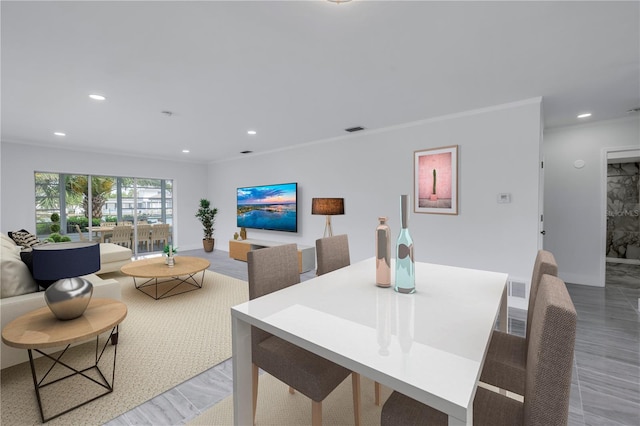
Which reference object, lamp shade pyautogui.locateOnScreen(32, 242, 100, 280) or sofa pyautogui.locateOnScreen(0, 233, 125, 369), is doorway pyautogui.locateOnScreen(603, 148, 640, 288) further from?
sofa pyautogui.locateOnScreen(0, 233, 125, 369)

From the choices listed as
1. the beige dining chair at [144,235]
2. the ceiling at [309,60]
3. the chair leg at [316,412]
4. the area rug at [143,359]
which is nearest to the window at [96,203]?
the beige dining chair at [144,235]

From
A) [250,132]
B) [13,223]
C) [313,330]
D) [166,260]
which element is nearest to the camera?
[313,330]

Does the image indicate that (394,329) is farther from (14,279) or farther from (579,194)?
(579,194)

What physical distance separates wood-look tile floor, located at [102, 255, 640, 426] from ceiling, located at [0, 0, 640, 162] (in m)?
2.35

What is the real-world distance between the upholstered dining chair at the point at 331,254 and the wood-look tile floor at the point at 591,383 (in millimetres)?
1034

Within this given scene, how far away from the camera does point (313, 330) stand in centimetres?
100

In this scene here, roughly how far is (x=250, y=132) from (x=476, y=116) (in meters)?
3.19

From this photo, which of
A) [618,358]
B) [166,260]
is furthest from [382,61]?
[166,260]

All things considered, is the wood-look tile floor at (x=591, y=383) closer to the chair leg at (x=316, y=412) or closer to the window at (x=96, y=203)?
the chair leg at (x=316, y=412)

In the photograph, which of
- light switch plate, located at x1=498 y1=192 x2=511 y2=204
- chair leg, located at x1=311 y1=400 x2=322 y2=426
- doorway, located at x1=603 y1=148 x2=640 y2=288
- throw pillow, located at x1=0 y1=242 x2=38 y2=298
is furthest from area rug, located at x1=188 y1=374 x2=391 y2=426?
doorway, located at x1=603 y1=148 x2=640 y2=288

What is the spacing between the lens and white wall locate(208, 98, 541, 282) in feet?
10.1

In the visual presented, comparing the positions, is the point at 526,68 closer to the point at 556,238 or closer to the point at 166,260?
the point at 556,238

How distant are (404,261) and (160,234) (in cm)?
682

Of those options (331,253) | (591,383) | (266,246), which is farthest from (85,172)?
(591,383)
